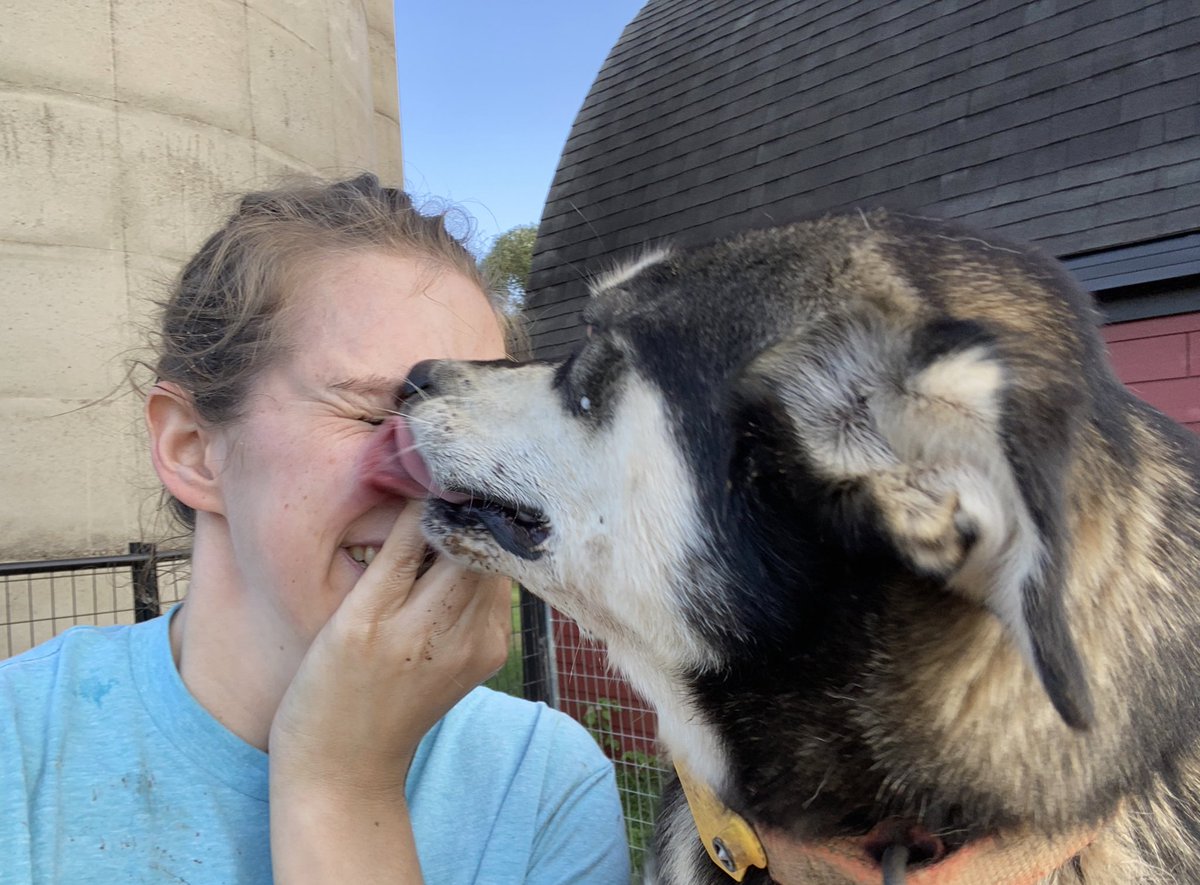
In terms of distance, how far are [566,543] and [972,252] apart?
76cm

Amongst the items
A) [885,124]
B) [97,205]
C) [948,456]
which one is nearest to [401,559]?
[948,456]

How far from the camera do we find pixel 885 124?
6.34m

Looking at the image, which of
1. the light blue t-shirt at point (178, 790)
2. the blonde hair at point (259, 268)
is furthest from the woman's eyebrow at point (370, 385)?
the light blue t-shirt at point (178, 790)

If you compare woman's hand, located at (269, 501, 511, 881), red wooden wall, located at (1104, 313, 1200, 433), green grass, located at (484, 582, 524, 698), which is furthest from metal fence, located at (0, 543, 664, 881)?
red wooden wall, located at (1104, 313, 1200, 433)

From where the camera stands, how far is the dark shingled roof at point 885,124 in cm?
493

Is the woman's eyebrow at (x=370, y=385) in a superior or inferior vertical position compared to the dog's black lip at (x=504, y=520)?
superior

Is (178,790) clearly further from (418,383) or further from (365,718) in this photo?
(418,383)

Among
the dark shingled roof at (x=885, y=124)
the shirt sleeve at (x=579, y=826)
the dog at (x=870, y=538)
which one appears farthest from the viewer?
the dark shingled roof at (x=885, y=124)

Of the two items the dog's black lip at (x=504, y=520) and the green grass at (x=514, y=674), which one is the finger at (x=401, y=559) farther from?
the green grass at (x=514, y=674)

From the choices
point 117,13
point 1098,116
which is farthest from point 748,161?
point 117,13

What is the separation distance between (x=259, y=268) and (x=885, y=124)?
5.92 metres

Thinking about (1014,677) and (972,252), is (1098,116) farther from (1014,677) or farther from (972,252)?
(1014,677)

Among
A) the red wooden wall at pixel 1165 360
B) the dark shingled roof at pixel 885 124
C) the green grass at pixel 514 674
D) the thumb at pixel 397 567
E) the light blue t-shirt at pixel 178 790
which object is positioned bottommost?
the green grass at pixel 514 674

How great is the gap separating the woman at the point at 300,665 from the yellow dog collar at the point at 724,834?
189 millimetres
